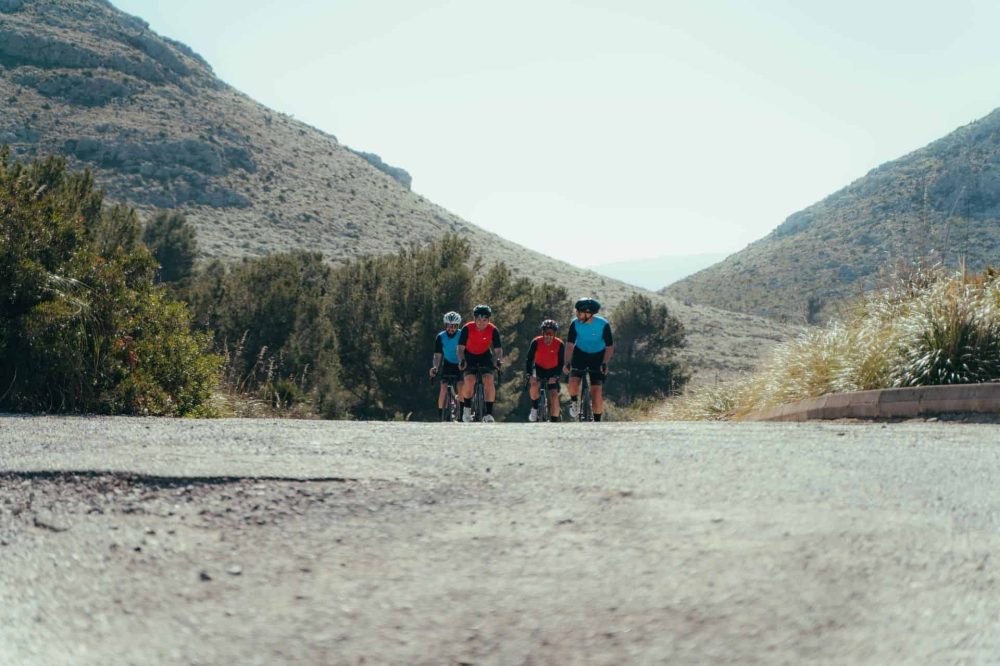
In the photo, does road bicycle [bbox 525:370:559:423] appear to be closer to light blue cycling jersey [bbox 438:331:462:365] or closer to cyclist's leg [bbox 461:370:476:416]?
cyclist's leg [bbox 461:370:476:416]

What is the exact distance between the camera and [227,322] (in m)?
29.1

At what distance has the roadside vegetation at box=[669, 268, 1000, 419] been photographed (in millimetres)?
10305

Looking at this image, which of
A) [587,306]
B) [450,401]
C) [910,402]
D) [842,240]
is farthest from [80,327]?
[842,240]

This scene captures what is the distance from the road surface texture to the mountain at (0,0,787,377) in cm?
5418

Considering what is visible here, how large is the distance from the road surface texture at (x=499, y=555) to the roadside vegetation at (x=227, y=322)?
3.79 m

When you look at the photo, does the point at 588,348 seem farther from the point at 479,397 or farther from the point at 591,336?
the point at 479,397

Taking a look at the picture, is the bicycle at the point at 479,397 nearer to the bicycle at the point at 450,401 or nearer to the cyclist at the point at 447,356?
the cyclist at the point at 447,356

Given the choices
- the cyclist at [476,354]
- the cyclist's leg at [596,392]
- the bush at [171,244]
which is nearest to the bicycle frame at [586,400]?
the cyclist's leg at [596,392]

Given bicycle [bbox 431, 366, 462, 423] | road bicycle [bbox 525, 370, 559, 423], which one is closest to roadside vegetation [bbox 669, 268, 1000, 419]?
road bicycle [bbox 525, 370, 559, 423]

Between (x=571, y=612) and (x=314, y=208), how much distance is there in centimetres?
8389

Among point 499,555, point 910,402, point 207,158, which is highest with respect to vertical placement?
point 207,158

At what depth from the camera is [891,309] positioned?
40.3 ft

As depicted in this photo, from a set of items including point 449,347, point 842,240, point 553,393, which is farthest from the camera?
point 842,240

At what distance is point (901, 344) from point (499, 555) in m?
7.85
